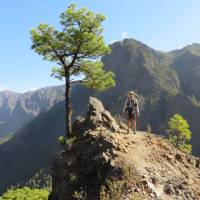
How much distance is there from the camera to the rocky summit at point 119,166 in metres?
18.0

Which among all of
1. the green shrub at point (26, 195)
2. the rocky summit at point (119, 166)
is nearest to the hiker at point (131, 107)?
the rocky summit at point (119, 166)

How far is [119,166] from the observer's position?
18750 mm

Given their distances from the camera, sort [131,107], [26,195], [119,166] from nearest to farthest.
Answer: [119,166] → [131,107] → [26,195]

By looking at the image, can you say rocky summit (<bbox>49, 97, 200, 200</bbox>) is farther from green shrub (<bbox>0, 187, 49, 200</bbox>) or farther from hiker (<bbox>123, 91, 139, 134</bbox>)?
green shrub (<bbox>0, 187, 49, 200</bbox>)

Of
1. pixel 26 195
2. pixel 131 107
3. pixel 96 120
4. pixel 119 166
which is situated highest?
pixel 131 107

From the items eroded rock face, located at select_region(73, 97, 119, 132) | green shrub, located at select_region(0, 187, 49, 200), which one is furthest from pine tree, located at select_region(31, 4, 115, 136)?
green shrub, located at select_region(0, 187, 49, 200)

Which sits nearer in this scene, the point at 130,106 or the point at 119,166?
the point at 119,166

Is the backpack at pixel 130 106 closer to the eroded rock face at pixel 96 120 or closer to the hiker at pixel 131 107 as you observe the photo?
the hiker at pixel 131 107

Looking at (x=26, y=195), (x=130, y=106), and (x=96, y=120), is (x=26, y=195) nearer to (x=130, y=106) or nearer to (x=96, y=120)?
(x=96, y=120)

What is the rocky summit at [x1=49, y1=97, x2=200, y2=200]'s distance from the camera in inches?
710

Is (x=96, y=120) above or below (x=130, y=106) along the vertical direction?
below

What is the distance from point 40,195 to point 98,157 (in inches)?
1949

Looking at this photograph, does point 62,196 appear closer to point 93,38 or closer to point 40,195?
point 93,38

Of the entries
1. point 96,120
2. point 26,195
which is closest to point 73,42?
point 96,120
